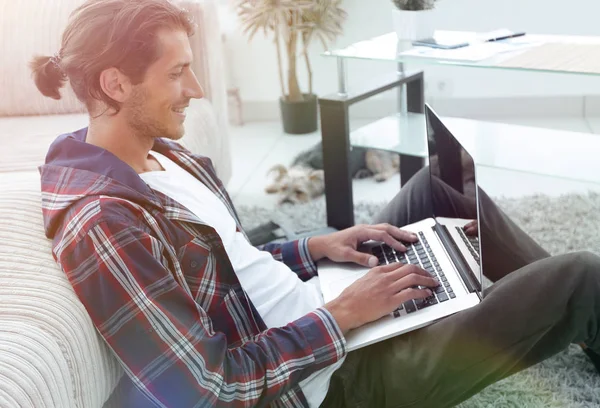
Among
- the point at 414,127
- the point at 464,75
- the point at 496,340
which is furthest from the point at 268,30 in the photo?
the point at 496,340

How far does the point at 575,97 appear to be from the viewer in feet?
10.2

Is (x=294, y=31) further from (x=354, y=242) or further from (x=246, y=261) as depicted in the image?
(x=246, y=261)

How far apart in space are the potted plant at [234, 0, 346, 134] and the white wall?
3.4 inches

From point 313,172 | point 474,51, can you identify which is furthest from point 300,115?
point 474,51

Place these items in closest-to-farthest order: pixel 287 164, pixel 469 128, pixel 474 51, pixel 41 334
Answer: pixel 41 334 → pixel 474 51 → pixel 469 128 → pixel 287 164

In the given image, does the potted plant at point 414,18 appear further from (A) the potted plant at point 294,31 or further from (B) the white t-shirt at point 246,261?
(A) the potted plant at point 294,31

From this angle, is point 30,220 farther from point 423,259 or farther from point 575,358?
point 575,358

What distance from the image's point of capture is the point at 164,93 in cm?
110

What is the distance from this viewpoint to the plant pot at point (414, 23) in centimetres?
194

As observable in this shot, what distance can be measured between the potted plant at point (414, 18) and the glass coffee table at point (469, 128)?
1.3 inches

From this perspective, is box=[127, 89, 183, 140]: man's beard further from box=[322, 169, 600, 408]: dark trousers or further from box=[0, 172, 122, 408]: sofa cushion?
box=[322, 169, 600, 408]: dark trousers

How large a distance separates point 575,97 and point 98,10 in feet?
8.29

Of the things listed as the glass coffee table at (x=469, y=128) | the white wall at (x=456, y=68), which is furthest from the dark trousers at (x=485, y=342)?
the white wall at (x=456, y=68)

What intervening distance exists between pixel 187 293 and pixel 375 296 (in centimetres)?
29
